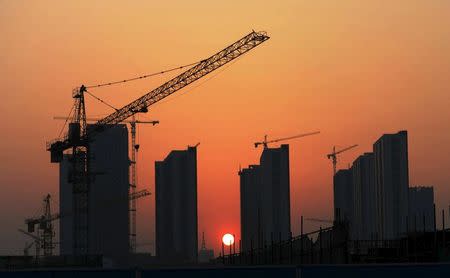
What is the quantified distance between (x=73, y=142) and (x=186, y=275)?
539 feet

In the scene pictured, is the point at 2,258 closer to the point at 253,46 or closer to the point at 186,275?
the point at 253,46

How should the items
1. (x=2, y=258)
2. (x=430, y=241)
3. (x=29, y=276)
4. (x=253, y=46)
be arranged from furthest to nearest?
(x=253, y=46) < (x=2, y=258) < (x=430, y=241) < (x=29, y=276)

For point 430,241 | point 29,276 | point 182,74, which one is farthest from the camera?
point 182,74

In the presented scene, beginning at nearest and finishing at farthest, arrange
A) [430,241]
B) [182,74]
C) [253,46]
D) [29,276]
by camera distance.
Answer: [29,276]
[430,241]
[253,46]
[182,74]

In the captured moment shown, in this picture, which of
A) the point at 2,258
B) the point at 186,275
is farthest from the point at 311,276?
the point at 2,258

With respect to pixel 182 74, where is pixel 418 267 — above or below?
below

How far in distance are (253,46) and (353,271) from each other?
5787 inches

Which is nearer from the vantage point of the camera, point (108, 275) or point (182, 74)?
point (108, 275)

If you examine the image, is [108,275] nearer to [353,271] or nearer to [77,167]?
[353,271]

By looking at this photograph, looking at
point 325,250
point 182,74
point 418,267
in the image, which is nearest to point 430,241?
point 325,250

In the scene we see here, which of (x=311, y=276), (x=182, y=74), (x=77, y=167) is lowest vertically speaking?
(x=311, y=276)

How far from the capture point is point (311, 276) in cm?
3312

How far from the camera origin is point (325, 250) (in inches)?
3615

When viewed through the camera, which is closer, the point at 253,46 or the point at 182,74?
the point at 253,46
